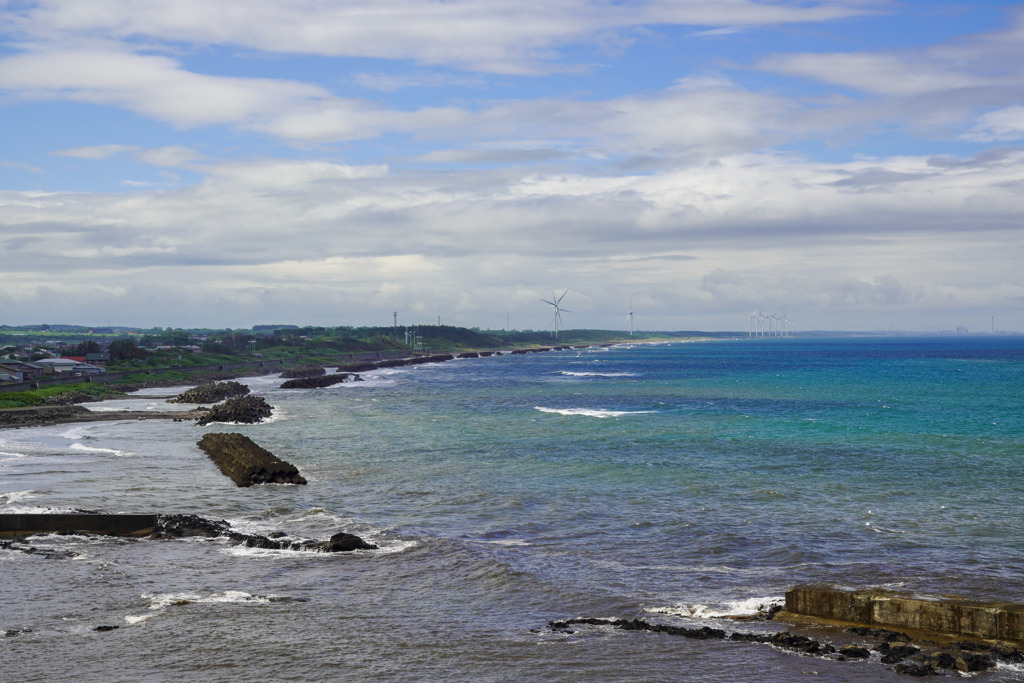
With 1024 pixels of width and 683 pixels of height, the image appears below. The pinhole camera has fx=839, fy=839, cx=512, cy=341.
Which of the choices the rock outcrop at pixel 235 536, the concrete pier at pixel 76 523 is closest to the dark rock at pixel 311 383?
the concrete pier at pixel 76 523

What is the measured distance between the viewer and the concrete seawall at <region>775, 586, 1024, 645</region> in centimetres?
2070

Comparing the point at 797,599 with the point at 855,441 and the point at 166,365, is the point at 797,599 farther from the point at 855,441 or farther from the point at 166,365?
the point at 166,365

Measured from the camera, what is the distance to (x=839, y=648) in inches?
810

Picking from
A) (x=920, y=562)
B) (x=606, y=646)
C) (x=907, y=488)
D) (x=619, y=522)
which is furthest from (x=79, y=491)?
(x=907, y=488)

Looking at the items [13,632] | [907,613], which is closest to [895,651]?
[907,613]

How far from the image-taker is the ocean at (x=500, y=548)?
2038 centimetres

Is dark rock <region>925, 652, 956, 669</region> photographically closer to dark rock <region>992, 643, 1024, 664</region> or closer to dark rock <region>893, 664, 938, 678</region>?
dark rock <region>893, 664, 938, 678</region>

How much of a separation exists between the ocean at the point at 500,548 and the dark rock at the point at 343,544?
2.22 feet

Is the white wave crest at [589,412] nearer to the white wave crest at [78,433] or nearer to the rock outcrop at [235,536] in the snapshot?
the white wave crest at [78,433]

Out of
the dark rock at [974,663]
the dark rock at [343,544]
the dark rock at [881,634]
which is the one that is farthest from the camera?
the dark rock at [343,544]

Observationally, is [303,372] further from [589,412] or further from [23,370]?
[589,412]

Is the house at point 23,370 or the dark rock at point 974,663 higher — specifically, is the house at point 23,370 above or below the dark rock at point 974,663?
above

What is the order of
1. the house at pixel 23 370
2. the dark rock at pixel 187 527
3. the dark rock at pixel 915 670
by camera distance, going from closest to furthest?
the dark rock at pixel 915 670 < the dark rock at pixel 187 527 < the house at pixel 23 370

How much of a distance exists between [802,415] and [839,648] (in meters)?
62.5
